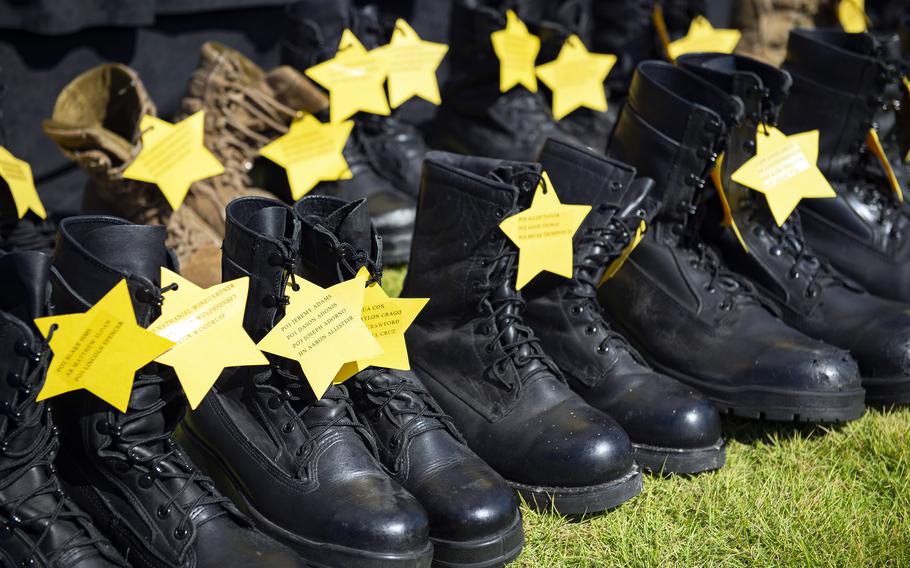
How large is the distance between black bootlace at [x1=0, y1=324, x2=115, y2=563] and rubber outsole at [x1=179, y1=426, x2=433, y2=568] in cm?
28

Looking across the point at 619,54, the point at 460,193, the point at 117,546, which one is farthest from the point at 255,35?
the point at 117,546

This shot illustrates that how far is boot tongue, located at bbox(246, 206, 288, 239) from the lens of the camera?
170 centimetres

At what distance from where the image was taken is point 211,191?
9.04 ft

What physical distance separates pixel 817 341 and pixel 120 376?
5.43 ft

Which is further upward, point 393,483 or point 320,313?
point 320,313

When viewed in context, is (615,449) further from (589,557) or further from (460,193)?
(460,193)

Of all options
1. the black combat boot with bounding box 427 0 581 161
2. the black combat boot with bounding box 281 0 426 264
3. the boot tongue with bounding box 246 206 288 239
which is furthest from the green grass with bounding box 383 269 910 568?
the black combat boot with bounding box 427 0 581 161

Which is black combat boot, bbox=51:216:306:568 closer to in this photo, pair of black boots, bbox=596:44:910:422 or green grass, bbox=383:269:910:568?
green grass, bbox=383:269:910:568

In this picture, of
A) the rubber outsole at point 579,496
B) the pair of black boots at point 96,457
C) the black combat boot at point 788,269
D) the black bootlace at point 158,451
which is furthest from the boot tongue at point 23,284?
the black combat boot at point 788,269

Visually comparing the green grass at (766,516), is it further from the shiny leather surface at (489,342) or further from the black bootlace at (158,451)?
the black bootlace at (158,451)

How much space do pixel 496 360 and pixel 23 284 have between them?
93 centimetres

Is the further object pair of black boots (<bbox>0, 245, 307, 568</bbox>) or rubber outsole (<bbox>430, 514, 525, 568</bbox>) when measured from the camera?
rubber outsole (<bbox>430, 514, 525, 568</bbox>)

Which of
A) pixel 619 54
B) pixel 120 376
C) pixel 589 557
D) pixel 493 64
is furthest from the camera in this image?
pixel 619 54

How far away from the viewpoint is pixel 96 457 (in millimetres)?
1531
